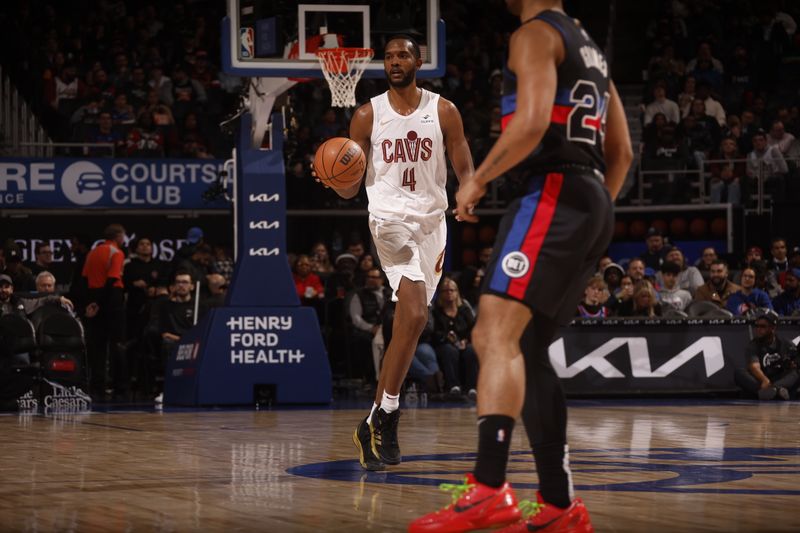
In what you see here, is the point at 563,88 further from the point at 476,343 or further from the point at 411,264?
the point at 411,264

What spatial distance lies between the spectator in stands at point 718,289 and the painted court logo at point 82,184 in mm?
8681

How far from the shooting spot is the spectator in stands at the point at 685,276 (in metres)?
16.4

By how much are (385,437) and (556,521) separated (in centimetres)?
253

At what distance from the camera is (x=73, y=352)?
1353 centimetres

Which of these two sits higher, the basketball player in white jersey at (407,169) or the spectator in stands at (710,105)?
the spectator in stands at (710,105)

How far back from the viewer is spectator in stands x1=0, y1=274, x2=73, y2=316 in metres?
13.6

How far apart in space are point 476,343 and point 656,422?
614 cm

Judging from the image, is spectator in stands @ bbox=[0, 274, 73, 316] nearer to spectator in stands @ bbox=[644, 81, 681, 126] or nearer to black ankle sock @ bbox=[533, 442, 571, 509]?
black ankle sock @ bbox=[533, 442, 571, 509]

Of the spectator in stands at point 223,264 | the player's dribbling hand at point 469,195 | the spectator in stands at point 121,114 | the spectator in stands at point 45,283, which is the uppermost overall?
the spectator in stands at point 121,114

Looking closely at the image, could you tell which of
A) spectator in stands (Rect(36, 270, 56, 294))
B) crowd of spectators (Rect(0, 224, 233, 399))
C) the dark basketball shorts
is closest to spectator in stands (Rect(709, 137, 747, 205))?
crowd of spectators (Rect(0, 224, 233, 399))

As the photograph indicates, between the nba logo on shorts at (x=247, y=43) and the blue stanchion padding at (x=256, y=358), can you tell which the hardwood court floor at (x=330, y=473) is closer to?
the blue stanchion padding at (x=256, y=358)

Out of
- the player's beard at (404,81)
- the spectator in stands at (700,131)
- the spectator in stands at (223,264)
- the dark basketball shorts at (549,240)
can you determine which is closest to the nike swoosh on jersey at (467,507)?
the dark basketball shorts at (549,240)

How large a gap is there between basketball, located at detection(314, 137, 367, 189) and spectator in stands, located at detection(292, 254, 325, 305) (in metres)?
8.59

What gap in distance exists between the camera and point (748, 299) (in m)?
15.7
